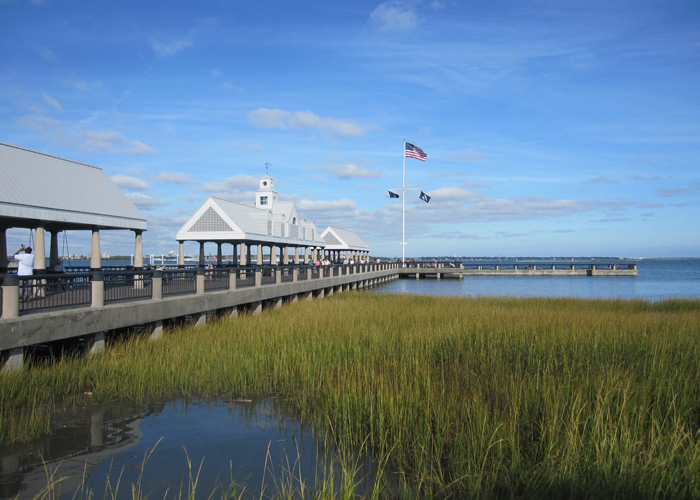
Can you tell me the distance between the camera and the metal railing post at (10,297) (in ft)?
28.2

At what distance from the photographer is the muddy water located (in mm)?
5230

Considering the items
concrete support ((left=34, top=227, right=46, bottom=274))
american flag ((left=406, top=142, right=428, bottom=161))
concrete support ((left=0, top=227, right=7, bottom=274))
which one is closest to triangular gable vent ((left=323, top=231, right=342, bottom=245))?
american flag ((left=406, top=142, right=428, bottom=161))

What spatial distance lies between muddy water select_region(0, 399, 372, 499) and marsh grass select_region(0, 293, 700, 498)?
386 millimetres

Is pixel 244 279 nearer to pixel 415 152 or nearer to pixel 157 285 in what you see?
pixel 157 285

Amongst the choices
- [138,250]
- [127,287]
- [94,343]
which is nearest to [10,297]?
[94,343]

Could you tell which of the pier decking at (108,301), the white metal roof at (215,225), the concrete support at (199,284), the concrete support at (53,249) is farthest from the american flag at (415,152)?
the concrete support at (199,284)

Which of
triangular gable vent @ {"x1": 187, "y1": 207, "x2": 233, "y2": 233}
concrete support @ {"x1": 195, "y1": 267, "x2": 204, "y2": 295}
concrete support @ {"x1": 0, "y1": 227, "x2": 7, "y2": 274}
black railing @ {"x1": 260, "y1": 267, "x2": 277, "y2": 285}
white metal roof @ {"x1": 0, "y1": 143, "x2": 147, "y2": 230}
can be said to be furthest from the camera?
triangular gable vent @ {"x1": 187, "y1": 207, "x2": 233, "y2": 233}

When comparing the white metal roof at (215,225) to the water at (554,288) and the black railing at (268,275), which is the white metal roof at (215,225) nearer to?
the black railing at (268,275)

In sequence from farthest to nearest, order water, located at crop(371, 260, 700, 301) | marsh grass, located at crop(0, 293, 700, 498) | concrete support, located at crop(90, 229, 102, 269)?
water, located at crop(371, 260, 700, 301) < concrete support, located at crop(90, 229, 102, 269) < marsh grass, located at crop(0, 293, 700, 498)

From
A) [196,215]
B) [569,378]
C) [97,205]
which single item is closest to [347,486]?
[569,378]

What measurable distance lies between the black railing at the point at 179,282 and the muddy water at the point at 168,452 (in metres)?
6.70

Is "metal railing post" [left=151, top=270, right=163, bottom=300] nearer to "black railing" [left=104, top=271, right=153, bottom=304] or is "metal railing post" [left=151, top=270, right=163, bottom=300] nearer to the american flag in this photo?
"black railing" [left=104, top=271, right=153, bottom=304]

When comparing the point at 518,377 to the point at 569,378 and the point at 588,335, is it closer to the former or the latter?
the point at 569,378

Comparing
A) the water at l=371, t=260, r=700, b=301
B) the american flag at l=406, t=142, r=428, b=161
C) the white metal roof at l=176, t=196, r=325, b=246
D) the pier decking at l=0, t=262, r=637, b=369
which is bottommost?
the water at l=371, t=260, r=700, b=301
